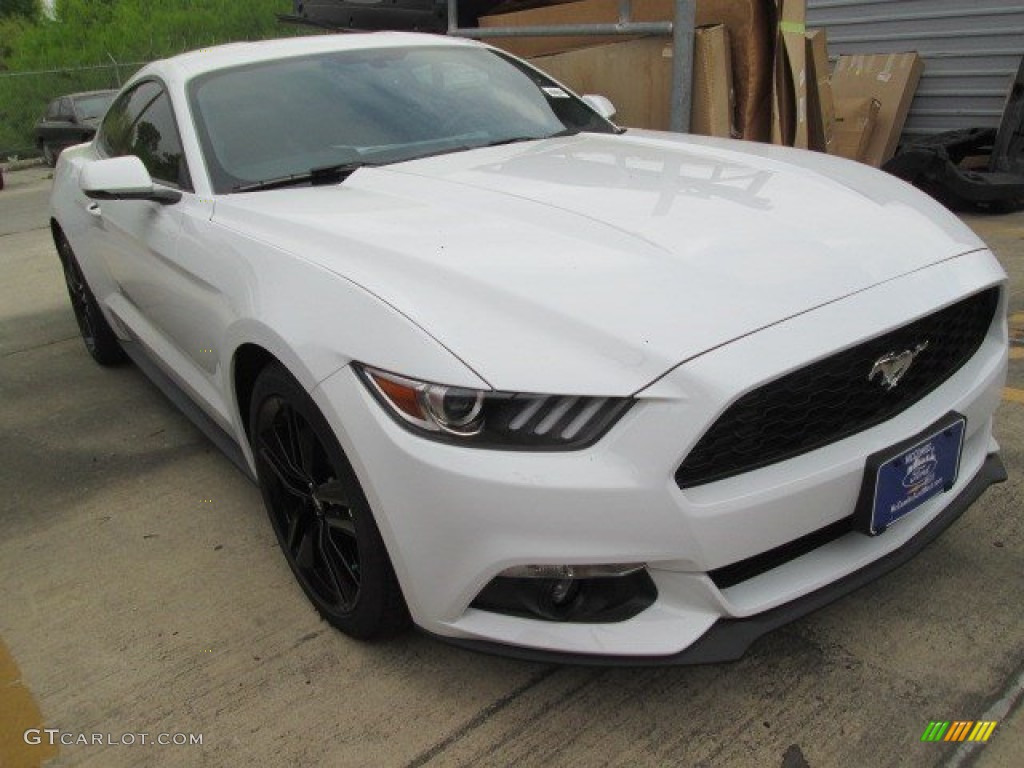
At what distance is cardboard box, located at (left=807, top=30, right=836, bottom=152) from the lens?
19.2ft

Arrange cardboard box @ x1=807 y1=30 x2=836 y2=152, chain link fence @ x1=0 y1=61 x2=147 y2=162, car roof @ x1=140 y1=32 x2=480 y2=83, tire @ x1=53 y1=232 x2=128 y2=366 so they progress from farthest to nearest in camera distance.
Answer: chain link fence @ x1=0 y1=61 x2=147 y2=162 → cardboard box @ x1=807 y1=30 x2=836 y2=152 → tire @ x1=53 y1=232 x2=128 y2=366 → car roof @ x1=140 y1=32 x2=480 y2=83

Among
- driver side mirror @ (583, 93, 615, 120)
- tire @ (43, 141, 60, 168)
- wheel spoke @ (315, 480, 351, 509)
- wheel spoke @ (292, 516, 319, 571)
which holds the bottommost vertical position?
tire @ (43, 141, 60, 168)

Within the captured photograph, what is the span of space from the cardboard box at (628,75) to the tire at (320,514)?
3882mm

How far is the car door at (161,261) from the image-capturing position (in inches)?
104

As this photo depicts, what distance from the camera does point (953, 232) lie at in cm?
217

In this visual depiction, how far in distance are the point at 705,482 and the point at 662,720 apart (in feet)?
2.06

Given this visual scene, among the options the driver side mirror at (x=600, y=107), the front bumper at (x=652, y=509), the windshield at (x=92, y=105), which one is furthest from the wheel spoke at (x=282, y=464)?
the windshield at (x=92, y=105)

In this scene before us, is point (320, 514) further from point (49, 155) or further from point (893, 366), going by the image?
point (49, 155)

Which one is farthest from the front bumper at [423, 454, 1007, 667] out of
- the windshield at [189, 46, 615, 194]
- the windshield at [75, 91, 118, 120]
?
the windshield at [75, 91, 118, 120]

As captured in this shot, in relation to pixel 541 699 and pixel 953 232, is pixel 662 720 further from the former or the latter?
pixel 953 232

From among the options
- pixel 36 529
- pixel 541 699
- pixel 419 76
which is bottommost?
pixel 36 529

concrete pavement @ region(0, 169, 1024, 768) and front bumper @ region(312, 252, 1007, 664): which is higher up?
front bumper @ region(312, 252, 1007, 664)

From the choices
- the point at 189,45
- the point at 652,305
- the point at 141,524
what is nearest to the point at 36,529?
the point at 141,524

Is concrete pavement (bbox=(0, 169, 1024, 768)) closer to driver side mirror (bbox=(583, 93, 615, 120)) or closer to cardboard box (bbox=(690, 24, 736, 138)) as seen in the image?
driver side mirror (bbox=(583, 93, 615, 120))
